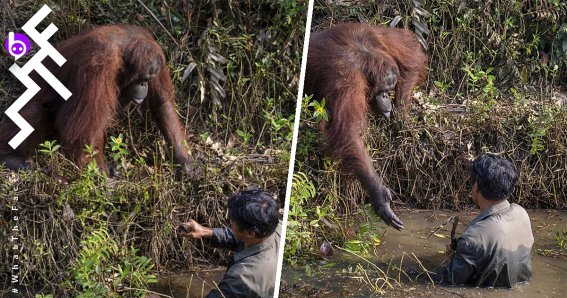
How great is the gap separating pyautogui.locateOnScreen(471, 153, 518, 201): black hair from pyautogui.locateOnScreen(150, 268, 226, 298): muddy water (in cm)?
85

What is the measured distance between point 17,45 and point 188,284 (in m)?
0.88

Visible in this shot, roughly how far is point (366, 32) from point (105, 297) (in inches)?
57.1

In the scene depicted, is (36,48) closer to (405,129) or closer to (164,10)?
(164,10)

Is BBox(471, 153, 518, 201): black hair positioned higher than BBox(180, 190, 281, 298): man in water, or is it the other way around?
BBox(180, 190, 281, 298): man in water

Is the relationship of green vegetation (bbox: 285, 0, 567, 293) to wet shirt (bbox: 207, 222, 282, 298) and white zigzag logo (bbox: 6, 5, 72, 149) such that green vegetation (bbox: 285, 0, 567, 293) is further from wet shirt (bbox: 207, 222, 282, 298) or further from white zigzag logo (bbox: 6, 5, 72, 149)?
white zigzag logo (bbox: 6, 5, 72, 149)

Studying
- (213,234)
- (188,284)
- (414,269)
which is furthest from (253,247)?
(414,269)

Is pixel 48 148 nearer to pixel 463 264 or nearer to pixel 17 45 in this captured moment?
pixel 17 45

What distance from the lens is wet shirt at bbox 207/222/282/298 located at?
208 centimetres

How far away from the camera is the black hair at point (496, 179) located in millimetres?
2500

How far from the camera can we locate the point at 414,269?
2596 millimetres

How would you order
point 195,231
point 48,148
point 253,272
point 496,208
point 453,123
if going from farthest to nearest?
point 453,123 → point 48,148 → point 496,208 → point 195,231 → point 253,272

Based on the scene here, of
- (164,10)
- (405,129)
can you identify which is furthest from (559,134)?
(164,10)

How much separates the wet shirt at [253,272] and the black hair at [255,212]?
0.03 metres

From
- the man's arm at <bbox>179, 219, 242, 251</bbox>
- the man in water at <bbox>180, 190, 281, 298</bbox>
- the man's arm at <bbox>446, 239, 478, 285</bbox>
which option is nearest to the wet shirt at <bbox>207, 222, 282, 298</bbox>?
the man in water at <bbox>180, 190, 281, 298</bbox>
